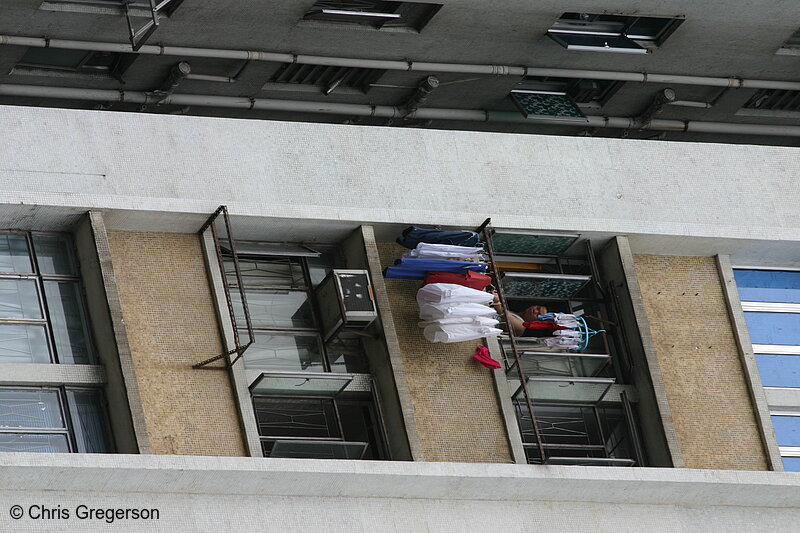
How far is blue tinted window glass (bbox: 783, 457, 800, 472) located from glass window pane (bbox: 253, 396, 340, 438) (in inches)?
265

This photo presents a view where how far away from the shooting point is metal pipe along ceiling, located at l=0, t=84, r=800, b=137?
28.3 metres

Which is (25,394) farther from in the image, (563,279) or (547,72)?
(547,72)

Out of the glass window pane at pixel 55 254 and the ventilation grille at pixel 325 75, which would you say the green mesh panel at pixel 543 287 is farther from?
the ventilation grille at pixel 325 75

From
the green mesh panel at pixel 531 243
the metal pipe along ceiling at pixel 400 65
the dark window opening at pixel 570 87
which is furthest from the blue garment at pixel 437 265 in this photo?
the dark window opening at pixel 570 87

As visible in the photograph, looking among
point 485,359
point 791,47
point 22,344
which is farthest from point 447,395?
point 791,47

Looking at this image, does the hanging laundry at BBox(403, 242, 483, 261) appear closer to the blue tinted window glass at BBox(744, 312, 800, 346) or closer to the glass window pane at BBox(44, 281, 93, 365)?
the glass window pane at BBox(44, 281, 93, 365)

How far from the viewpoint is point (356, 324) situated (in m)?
22.4

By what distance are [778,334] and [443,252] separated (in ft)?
18.7

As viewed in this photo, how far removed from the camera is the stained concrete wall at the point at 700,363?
23.5m

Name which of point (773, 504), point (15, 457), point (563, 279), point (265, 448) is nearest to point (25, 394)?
point (15, 457)

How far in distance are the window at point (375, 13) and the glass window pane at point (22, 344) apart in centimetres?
907

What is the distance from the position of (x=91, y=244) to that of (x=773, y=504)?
993cm

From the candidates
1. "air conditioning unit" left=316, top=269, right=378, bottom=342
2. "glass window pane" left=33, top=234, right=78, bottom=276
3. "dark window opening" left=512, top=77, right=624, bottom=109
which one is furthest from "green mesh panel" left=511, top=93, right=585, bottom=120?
"glass window pane" left=33, top=234, right=78, bottom=276

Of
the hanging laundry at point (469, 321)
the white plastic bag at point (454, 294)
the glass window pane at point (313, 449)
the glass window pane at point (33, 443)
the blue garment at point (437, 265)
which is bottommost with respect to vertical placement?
the glass window pane at point (313, 449)
